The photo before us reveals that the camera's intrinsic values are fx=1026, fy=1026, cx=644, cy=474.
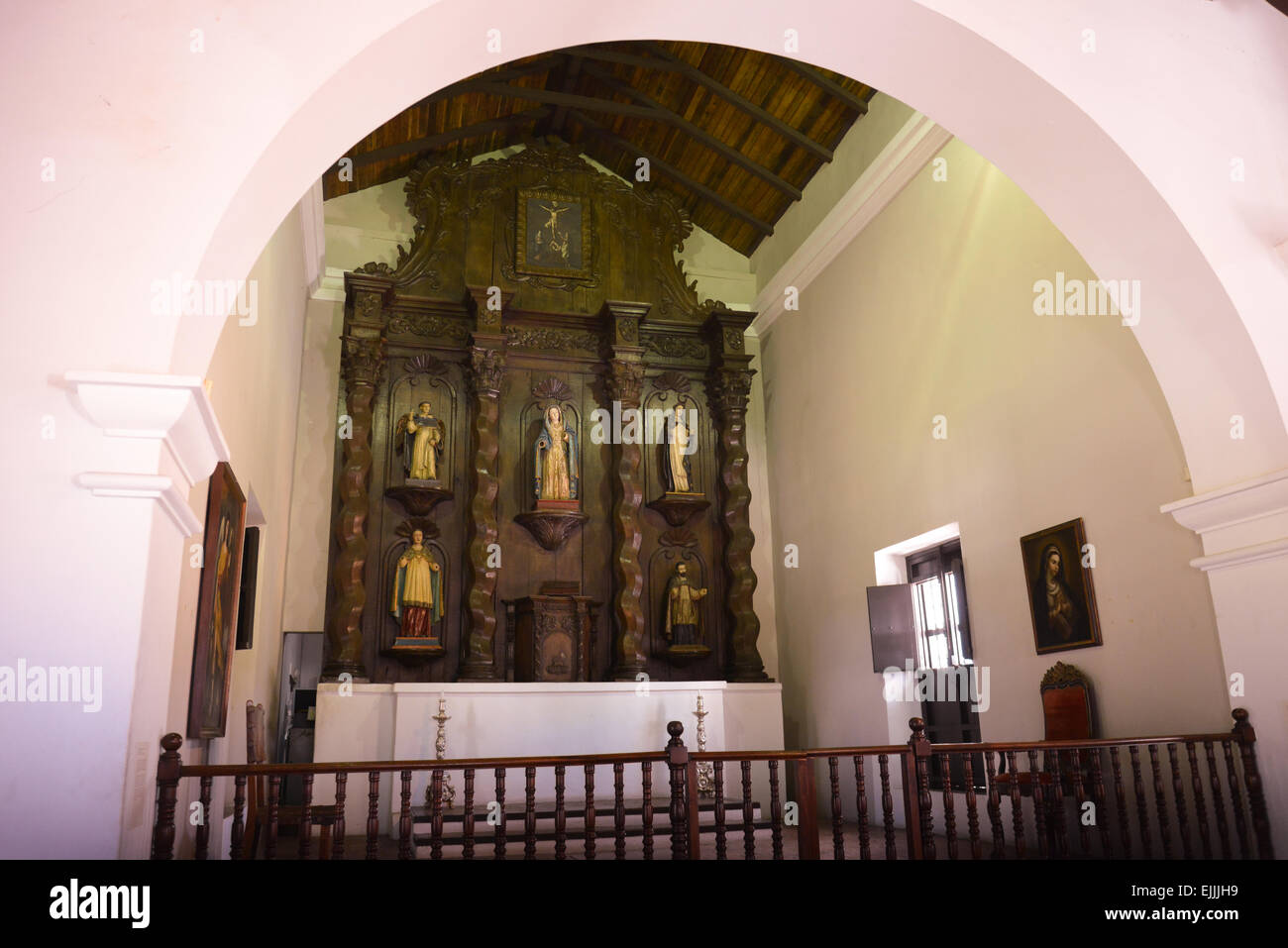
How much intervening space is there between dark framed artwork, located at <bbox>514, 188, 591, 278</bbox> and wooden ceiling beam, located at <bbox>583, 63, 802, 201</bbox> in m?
1.29

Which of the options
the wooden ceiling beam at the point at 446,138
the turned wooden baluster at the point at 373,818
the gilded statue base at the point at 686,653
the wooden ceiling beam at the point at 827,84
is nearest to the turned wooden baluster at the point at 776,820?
the turned wooden baluster at the point at 373,818

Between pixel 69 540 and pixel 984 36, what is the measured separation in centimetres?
392

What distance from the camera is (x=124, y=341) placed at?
10.8ft

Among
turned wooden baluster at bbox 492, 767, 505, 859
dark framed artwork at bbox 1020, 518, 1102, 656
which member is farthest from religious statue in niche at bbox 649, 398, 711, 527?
turned wooden baluster at bbox 492, 767, 505, 859

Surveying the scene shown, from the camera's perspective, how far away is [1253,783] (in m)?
4.61

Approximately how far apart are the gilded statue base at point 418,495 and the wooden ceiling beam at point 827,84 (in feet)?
15.8

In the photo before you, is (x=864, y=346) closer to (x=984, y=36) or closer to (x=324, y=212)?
(x=984, y=36)

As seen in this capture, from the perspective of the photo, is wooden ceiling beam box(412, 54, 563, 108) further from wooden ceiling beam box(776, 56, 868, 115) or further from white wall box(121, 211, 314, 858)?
wooden ceiling beam box(776, 56, 868, 115)

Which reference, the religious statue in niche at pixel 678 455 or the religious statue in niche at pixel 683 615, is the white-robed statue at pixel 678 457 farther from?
the religious statue in niche at pixel 683 615

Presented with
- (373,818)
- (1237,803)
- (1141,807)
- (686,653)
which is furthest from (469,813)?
(686,653)

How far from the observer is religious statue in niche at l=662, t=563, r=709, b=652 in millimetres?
9828

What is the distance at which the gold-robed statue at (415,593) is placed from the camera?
9.12 m

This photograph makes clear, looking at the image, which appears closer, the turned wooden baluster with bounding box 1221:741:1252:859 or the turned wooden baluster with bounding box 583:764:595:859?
the turned wooden baluster with bounding box 583:764:595:859

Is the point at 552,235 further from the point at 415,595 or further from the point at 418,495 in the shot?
the point at 415,595
